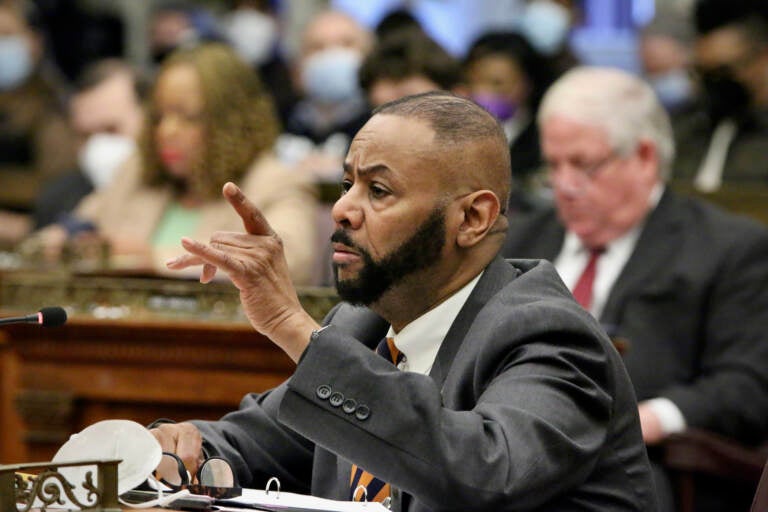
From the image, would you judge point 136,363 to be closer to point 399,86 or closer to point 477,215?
point 399,86

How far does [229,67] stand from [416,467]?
3799 mm

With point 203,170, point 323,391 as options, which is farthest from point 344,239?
point 203,170

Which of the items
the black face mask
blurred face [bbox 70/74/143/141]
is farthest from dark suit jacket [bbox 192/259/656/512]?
blurred face [bbox 70/74/143/141]

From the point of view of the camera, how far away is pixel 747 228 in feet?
15.4

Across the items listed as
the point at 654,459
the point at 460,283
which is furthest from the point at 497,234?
the point at 654,459

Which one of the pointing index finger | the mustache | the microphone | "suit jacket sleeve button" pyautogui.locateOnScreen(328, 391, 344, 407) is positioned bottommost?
"suit jacket sleeve button" pyautogui.locateOnScreen(328, 391, 344, 407)

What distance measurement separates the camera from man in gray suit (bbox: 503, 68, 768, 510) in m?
4.51

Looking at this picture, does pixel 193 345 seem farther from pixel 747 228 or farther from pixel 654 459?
pixel 747 228

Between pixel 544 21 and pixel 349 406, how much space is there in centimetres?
742

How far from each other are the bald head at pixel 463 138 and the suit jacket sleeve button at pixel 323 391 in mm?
473

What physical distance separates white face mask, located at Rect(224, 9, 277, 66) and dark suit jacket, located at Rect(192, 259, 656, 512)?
295 inches

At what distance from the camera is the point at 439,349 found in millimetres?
2604

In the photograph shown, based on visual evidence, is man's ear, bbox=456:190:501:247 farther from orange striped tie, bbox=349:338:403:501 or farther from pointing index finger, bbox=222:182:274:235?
pointing index finger, bbox=222:182:274:235

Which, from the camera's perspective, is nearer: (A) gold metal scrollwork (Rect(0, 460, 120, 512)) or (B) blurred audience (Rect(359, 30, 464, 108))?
(A) gold metal scrollwork (Rect(0, 460, 120, 512))
